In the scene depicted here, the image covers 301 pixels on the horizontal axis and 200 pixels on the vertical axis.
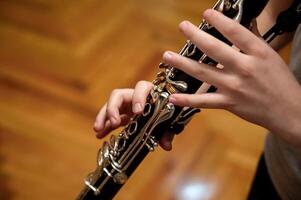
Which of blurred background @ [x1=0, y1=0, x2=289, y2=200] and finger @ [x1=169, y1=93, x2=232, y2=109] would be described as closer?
finger @ [x1=169, y1=93, x2=232, y2=109]

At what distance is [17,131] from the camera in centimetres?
148

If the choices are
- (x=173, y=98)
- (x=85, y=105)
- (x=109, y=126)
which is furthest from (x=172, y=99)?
(x=85, y=105)

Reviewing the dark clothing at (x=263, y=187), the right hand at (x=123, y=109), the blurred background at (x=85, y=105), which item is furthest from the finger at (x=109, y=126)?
the blurred background at (x=85, y=105)

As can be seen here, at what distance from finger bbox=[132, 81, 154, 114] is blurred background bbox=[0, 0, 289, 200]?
72cm

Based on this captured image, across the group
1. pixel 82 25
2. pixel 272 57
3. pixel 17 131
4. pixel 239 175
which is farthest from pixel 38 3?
pixel 272 57

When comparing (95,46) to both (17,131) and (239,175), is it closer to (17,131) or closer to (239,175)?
(17,131)

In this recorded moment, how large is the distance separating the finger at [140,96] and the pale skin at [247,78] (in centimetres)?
13

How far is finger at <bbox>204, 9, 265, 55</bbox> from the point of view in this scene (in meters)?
0.46

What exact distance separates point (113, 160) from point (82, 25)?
136cm

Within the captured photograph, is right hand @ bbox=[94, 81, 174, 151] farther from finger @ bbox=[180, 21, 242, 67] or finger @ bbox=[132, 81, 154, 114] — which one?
finger @ bbox=[180, 21, 242, 67]

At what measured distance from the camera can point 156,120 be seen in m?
0.62

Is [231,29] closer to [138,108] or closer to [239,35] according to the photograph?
[239,35]

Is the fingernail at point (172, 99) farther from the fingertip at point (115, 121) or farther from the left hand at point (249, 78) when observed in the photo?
the fingertip at point (115, 121)

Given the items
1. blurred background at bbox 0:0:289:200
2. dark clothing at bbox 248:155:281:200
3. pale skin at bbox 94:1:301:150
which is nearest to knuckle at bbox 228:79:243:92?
pale skin at bbox 94:1:301:150
